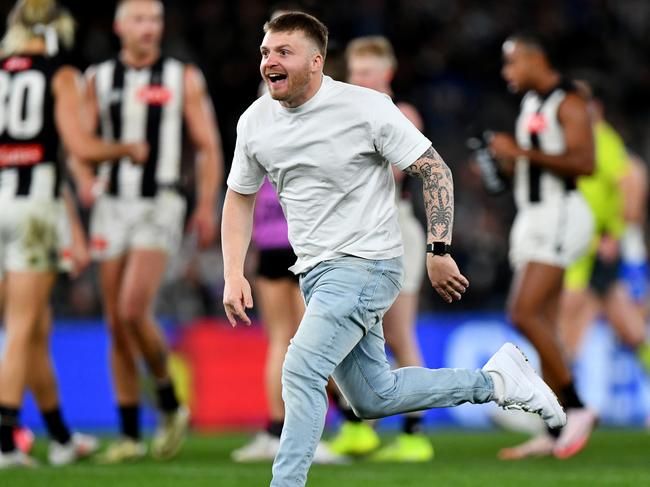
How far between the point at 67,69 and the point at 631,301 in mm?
6038

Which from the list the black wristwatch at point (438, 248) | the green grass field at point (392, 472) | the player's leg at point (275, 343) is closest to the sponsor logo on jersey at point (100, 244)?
the player's leg at point (275, 343)

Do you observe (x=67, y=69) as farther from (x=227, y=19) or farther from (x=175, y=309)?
(x=227, y=19)

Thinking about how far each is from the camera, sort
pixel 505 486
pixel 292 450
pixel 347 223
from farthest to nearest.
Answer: pixel 505 486
pixel 347 223
pixel 292 450

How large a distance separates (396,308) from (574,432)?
4.26 ft

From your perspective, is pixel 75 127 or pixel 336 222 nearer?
pixel 336 222

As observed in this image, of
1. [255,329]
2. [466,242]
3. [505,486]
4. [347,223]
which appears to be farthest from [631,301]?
[347,223]

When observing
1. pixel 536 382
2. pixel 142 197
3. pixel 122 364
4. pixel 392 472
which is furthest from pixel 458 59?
pixel 536 382

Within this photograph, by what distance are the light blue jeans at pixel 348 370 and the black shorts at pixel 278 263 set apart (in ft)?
8.30

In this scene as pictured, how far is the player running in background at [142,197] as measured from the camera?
310 inches

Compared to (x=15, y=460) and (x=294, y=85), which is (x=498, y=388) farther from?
(x=15, y=460)

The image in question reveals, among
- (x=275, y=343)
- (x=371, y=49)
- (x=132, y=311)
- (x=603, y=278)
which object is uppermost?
(x=371, y=49)

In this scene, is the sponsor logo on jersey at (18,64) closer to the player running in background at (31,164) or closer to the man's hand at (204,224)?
the player running in background at (31,164)

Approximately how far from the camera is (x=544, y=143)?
814 centimetres

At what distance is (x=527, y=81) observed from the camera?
8.18m
